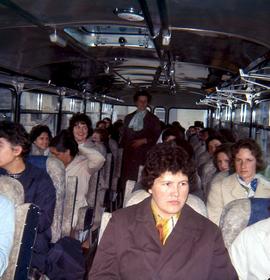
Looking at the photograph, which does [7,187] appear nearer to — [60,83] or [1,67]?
[1,67]

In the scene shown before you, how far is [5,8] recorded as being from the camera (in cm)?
339

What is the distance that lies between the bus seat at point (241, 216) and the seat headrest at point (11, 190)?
3.87 feet

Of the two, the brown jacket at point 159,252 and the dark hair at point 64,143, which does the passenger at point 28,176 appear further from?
the dark hair at point 64,143

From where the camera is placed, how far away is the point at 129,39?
5.02m

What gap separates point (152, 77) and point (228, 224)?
19.9 feet

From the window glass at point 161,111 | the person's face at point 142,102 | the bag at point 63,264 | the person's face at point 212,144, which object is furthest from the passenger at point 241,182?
the window glass at point 161,111

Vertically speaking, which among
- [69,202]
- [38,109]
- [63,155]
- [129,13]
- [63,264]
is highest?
[129,13]

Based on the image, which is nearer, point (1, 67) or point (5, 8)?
point (5, 8)

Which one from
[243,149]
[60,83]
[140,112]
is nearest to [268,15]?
[243,149]

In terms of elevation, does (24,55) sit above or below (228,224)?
above

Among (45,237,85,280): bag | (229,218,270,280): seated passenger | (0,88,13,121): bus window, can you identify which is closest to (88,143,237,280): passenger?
(229,218,270,280): seated passenger

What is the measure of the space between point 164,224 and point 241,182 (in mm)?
1532

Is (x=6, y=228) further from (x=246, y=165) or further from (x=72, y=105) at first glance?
(x=72, y=105)

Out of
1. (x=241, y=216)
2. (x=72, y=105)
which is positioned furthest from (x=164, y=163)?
(x=72, y=105)
